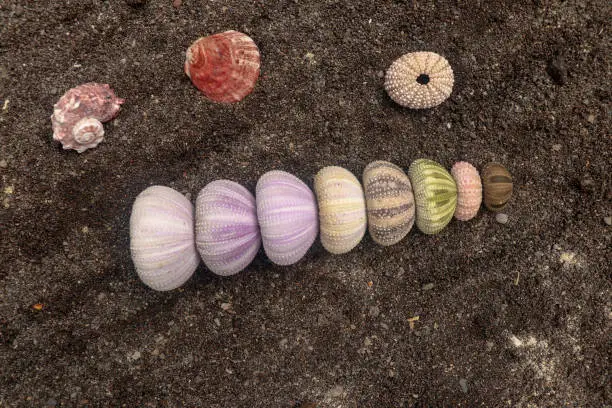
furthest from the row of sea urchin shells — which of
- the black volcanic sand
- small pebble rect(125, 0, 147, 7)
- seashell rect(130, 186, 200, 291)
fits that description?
small pebble rect(125, 0, 147, 7)

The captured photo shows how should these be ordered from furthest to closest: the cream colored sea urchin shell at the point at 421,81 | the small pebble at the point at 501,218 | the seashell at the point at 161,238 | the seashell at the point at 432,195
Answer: the small pebble at the point at 501,218
the cream colored sea urchin shell at the point at 421,81
the seashell at the point at 432,195
the seashell at the point at 161,238

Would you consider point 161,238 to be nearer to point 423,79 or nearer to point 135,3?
point 135,3

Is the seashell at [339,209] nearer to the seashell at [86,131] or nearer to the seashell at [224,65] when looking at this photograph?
the seashell at [224,65]

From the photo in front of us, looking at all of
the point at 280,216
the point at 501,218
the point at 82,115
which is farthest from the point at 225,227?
the point at 501,218

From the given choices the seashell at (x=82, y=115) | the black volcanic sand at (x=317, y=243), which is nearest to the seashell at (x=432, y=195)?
the black volcanic sand at (x=317, y=243)

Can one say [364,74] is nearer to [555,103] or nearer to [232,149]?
[232,149]

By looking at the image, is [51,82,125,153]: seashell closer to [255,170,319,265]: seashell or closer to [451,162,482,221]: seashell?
[255,170,319,265]: seashell
